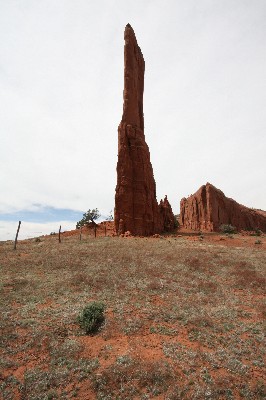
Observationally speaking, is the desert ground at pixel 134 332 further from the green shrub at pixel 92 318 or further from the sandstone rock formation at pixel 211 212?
the sandstone rock formation at pixel 211 212

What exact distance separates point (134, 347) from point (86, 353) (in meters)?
2.03

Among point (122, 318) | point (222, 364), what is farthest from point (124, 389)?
point (122, 318)

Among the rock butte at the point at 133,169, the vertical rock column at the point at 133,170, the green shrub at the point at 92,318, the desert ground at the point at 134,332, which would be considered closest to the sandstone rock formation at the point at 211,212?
the rock butte at the point at 133,169

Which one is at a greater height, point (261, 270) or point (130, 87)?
point (130, 87)

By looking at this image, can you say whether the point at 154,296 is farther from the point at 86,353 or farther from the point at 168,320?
the point at 86,353

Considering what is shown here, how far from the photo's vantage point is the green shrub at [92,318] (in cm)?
1244

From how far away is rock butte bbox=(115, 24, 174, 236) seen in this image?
44156 millimetres

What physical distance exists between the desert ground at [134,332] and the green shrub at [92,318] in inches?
12.8

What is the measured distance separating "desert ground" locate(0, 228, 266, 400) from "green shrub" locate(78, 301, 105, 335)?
325mm

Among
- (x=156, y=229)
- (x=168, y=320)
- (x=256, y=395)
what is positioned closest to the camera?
(x=256, y=395)

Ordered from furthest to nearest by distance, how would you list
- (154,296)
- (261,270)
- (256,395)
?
1. (261,270)
2. (154,296)
3. (256,395)

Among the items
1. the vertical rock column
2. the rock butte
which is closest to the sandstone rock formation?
the rock butte

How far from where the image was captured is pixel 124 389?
8648mm

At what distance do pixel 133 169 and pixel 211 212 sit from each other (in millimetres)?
25508
